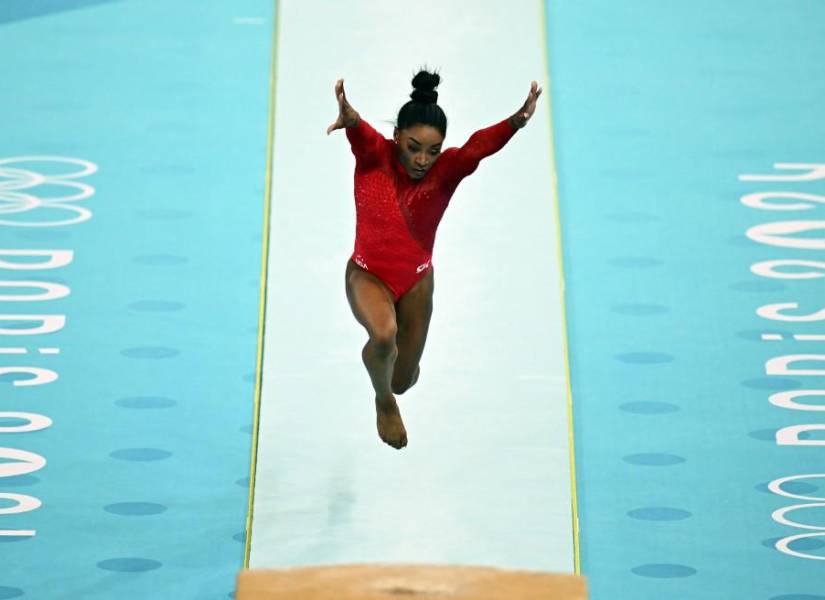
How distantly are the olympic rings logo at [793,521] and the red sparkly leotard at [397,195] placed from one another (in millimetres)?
1957

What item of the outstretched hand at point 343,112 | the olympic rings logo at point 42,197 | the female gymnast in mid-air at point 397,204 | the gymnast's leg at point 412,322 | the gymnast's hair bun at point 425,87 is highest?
the olympic rings logo at point 42,197

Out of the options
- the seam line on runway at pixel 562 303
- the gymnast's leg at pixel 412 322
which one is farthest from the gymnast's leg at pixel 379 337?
the seam line on runway at pixel 562 303

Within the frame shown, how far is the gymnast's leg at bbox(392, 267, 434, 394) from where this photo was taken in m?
7.02

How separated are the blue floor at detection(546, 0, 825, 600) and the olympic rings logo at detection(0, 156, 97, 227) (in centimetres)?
266

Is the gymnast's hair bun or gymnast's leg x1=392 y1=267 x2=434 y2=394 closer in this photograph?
the gymnast's hair bun

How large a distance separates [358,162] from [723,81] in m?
4.22

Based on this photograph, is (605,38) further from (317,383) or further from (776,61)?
(317,383)

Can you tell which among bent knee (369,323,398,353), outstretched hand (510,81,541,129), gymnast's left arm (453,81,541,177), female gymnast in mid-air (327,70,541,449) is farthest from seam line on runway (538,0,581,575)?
outstretched hand (510,81,541,129)

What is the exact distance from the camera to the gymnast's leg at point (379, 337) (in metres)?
6.61

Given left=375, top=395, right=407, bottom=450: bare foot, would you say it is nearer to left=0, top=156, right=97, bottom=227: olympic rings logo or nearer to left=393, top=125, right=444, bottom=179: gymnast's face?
left=393, top=125, right=444, bottom=179: gymnast's face

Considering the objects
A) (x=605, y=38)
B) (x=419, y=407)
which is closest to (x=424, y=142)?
(x=419, y=407)

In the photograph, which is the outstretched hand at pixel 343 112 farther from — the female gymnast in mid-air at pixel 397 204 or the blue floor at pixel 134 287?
the blue floor at pixel 134 287

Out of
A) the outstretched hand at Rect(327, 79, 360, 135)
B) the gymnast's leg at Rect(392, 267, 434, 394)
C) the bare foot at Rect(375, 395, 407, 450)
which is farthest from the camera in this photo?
the gymnast's leg at Rect(392, 267, 434, 394)

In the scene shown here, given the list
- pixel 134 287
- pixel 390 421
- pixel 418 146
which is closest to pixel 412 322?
pixel 390 421
